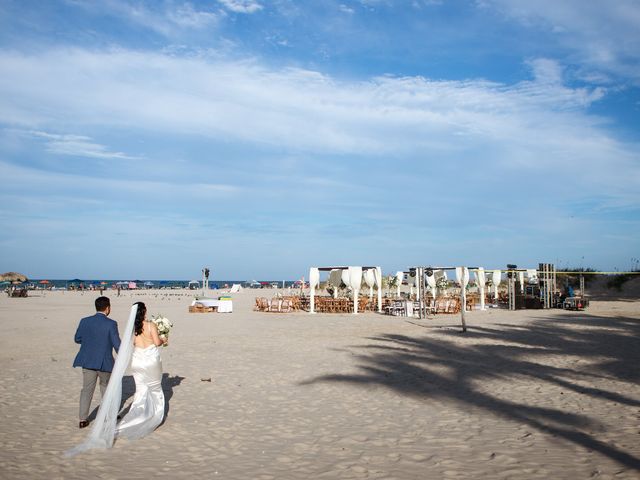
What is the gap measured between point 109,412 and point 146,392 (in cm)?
73

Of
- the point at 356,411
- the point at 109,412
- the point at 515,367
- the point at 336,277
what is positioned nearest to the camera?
the point at 109,412

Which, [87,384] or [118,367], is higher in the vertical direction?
[118,367]

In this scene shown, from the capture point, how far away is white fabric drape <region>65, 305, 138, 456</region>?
5707mm

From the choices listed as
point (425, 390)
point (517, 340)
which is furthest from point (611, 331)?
point (425, 390)

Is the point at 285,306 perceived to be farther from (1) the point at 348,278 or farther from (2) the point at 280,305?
(1) the point at 348,278

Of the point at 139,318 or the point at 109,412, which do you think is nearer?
the point at 109,412

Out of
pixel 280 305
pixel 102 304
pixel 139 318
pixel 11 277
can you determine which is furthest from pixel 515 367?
pixel 11 277

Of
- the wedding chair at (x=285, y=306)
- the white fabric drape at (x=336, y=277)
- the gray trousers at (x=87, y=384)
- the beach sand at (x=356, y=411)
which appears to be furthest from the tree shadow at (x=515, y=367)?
Answer: the wedding chair at (x=285, y=306)

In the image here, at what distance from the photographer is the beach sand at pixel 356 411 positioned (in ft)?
16.9

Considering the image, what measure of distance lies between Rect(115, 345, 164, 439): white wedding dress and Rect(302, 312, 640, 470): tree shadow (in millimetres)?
3560

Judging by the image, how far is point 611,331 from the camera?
16.9 metres

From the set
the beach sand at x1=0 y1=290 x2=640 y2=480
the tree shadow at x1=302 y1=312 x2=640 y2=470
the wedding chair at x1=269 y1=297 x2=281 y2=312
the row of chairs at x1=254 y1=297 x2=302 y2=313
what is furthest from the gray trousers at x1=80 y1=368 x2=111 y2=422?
the wedding chair at x1=269 y1=297 x2=281 y2=312

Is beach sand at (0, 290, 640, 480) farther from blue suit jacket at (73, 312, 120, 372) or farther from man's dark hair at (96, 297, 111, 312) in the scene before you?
man's dark hair at (96, 297, 111, 312)

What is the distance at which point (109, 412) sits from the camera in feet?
19.4
